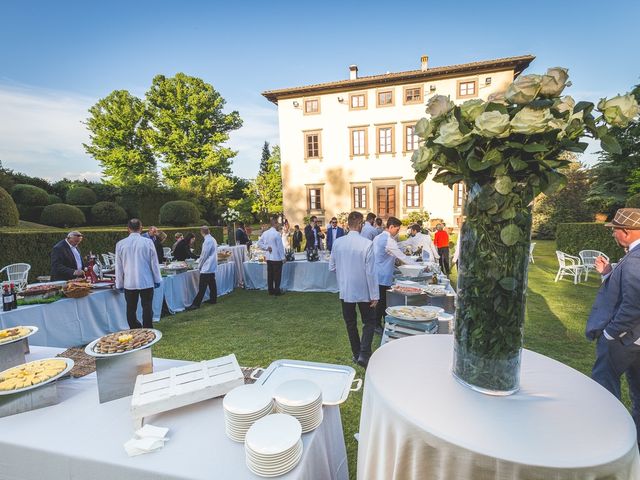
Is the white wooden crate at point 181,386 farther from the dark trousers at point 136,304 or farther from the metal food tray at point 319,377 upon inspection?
the dark trousers at point 136,304

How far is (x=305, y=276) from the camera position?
29.3 ft

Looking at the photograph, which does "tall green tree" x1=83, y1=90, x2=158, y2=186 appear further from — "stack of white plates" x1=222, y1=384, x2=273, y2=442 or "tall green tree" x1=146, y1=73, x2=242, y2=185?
"stack of white plates" x1=222, y1=384, x2=273, y2=442

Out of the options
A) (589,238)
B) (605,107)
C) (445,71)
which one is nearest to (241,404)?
(605,107)

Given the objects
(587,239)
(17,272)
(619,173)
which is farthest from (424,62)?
(17,272)

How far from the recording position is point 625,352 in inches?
92.7

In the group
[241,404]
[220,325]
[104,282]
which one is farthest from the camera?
[220,325]

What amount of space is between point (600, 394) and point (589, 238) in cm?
1419

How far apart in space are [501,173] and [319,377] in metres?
1.50

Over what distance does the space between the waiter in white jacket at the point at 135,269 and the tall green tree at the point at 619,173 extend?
22.5 metres

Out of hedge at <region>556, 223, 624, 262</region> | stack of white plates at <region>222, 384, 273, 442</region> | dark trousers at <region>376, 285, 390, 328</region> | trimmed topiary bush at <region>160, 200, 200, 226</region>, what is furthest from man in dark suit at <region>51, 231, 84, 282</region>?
hedge at <region>556, 223, 624, 262</region>

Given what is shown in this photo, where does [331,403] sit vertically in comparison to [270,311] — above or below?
above

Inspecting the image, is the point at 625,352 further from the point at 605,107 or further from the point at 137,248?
the point at 137,248

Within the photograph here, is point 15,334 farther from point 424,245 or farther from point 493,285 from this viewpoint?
point 424,245

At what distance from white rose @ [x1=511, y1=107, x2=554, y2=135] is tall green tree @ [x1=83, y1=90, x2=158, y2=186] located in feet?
108
